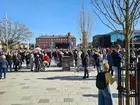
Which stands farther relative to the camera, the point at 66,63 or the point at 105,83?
the point at 66,63

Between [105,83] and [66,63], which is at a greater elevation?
[66,63]

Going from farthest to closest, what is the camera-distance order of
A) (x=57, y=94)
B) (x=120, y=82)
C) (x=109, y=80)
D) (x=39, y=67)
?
(x=39, y=67)
(x=57, y=94)
(x=109, y=80)
(x=120, y=82)

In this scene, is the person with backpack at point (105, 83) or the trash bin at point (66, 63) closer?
the person with backpack at point (105, 83)

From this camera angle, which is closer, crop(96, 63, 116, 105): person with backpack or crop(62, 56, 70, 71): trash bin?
crop(96, 63, 116, 105): person with backpack

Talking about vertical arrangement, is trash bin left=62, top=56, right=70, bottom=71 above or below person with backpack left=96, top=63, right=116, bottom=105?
above

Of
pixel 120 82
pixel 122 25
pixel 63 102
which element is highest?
pixel 122 25

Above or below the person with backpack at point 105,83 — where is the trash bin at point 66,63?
above

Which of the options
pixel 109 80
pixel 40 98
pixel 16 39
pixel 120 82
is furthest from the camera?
pixel 16 39

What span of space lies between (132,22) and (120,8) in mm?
470

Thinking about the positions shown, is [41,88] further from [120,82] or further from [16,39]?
[16,39]

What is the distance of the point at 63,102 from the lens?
41.3ft

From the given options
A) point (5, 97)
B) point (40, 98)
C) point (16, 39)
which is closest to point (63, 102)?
point (40, 98)

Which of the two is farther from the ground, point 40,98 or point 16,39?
point 16,39

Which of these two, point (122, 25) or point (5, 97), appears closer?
point (122, 25)
